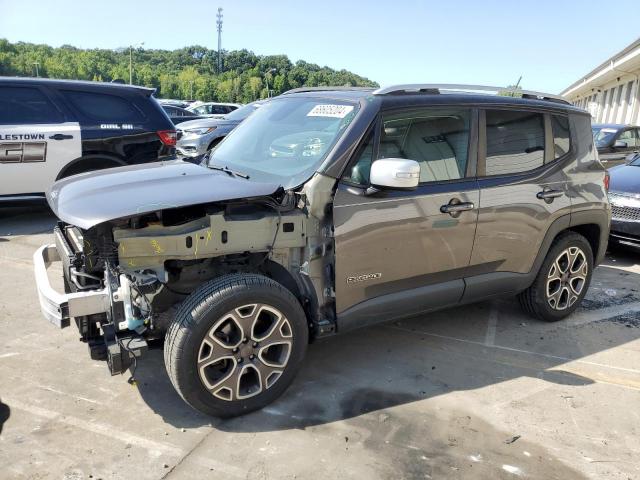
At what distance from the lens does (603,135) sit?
39.3 ft

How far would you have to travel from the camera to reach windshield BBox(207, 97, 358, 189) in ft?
11.4

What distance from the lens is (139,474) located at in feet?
8.82

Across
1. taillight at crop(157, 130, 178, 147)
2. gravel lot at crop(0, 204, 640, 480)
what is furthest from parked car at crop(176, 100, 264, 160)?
gravel lot at crop(0, 204, 640, 480)

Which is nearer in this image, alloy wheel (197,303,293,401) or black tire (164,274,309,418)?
black tire (164,274,309,418)

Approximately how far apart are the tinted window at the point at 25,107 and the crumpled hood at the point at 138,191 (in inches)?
162

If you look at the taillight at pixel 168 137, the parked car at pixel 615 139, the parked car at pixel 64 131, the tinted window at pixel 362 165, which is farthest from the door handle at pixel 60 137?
the parked car at pixel 615 139

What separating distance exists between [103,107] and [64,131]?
63 centimetres

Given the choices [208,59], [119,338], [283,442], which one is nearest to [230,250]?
[119,338]

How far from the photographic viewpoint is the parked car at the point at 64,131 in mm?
7035

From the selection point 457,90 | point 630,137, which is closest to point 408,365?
point 457,90

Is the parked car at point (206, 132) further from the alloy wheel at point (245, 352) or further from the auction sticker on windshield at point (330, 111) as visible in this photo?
the alloy wheel at point (245, 352)

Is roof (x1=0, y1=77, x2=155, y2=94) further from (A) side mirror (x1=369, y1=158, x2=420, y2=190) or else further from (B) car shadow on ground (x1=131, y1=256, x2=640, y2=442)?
(A) side mirror (x1=369, y1=158, x2=420, y2=190)

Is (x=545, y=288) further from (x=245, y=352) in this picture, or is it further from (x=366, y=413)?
(x=245, y=352)

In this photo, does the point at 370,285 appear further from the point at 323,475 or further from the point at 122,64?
the point at 122,64
